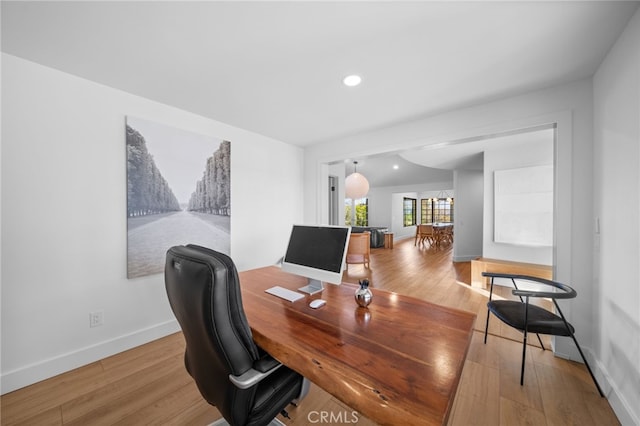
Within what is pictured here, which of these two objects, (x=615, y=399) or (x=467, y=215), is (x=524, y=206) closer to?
(x=467, y=215)

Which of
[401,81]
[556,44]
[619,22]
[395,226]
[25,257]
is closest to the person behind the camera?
[619,22]

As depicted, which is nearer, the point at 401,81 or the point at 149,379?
the point at 149,379

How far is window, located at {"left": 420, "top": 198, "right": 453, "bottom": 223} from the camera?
12.6 m

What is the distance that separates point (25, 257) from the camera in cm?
176

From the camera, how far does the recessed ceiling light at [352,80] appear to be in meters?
1.98

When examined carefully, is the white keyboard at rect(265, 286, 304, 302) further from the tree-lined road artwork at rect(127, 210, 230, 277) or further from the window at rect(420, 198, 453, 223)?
the window at rect(420, 198, 453, 223)

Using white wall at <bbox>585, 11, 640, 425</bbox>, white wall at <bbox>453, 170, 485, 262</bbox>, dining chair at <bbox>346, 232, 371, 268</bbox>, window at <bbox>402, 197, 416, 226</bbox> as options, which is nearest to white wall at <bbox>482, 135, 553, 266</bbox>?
white wall at <bbox>453, 170, 485, 262</bbox>

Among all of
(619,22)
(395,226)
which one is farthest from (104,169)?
(395,226)

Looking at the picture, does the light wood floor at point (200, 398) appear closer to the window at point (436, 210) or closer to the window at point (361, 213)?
the window at point (361, 213)

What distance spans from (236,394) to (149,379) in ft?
4.78

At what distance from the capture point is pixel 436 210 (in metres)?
12.7

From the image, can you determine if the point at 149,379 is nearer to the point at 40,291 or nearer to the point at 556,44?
the point at 40,291

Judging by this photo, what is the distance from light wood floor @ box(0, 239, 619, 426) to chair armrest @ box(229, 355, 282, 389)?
32.0 inches

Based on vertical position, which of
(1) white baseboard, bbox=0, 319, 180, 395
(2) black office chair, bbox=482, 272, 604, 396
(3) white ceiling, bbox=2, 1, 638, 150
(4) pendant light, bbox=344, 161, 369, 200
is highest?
(3) white ceiling, bbox=2, 1, 638, 150
